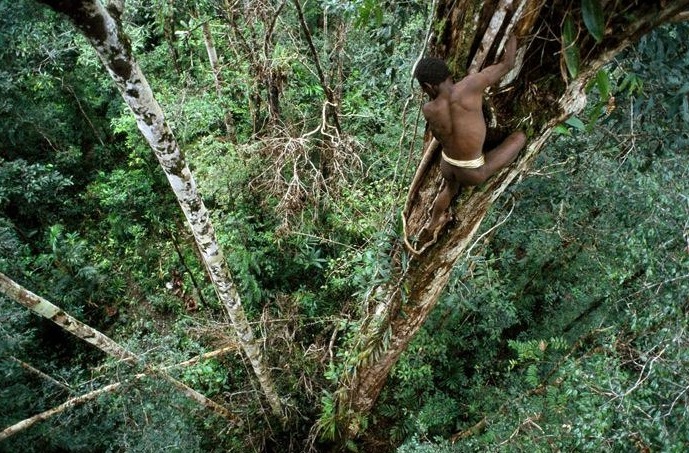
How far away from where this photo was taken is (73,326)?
156 inches

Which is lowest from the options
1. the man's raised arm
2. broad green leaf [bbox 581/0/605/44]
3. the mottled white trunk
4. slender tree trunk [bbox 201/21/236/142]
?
the mottled white trunk

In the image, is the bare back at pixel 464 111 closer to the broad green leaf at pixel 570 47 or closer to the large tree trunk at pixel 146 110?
the broad green leaf at pixel 570 47

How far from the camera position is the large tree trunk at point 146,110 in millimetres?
2141

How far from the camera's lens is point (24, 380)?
208 inches

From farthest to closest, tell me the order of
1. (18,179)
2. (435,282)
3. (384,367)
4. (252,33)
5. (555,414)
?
(18,179), (252,33), (384,367), (555,414), (435,282)

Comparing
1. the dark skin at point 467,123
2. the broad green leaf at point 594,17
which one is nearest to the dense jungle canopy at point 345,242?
the broad green leaf at point 594,17

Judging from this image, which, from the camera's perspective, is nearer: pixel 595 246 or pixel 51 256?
pixel 595 246

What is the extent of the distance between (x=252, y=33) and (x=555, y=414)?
5.80 meters

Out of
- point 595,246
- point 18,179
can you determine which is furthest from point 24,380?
point 595,246

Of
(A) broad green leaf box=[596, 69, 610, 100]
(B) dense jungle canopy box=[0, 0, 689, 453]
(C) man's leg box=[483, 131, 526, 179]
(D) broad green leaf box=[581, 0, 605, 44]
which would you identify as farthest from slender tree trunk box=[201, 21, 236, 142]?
(D) broad green leaf box=[581, 0, 605, 44]

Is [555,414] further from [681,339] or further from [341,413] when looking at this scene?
[341,413]

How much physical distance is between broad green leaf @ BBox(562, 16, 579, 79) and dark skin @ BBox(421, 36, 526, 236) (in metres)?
0.23

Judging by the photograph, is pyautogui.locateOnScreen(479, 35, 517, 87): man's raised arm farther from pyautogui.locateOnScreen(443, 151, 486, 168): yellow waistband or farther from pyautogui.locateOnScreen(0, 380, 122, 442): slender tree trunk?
pyautogui.locateOnScreen(0, 380, 122, 442): slender tree trunk

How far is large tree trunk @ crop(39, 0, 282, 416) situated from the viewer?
84.3 inches
